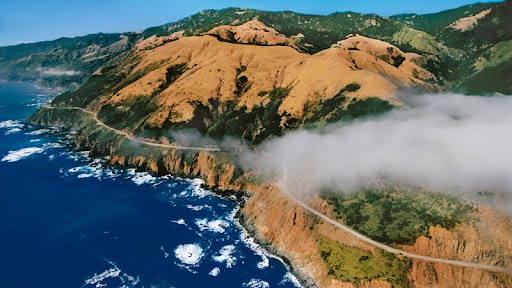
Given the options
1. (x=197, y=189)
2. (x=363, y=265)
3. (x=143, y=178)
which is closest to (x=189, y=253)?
(x=197, y=189)

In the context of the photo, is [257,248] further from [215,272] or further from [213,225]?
[213,225]

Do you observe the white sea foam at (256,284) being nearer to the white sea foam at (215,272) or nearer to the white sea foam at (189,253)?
the white sea foam at (215,272)

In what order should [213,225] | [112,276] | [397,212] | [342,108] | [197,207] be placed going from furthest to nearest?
[342,108] < [197,207] < [213,225] < [397,212] < [112,276]

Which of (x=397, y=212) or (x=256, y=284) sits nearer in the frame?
(x=256, y=284)

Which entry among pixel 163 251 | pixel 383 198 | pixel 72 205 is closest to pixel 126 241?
pixel 163 251

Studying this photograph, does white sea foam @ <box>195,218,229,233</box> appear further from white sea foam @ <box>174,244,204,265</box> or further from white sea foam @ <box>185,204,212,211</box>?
white sea foam @ <box>174,244,204,265</box>
